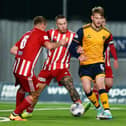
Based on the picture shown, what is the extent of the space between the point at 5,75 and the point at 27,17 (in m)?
2.61

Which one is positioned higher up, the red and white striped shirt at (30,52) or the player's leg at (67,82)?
the red and white striped shirt at (30,52)

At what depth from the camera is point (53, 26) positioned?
27.0 m

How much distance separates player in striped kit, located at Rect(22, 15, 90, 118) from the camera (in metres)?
14.8

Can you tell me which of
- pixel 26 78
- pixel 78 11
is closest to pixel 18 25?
pixel 78 11

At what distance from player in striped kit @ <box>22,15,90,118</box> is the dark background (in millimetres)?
13312

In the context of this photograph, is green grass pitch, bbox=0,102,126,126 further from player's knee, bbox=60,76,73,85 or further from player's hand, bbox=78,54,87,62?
player's hand, bbox=78,54,87,62

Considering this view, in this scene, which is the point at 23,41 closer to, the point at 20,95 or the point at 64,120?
the point at 20,95

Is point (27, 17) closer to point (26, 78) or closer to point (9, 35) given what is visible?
point (9, 35)

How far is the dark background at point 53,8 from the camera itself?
28.7 meters

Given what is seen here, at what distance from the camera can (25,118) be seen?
14.3 meters

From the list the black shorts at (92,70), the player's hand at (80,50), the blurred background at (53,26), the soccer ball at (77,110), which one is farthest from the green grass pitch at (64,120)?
the blurred background at (53,26)

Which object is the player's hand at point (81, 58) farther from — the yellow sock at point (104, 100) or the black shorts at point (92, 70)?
the yellow sock at point (104, 100)

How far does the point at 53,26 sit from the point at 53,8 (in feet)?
7.43

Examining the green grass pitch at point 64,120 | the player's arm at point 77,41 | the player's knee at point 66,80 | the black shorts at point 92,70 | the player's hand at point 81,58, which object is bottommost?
the green grass pitch at point 64,120
